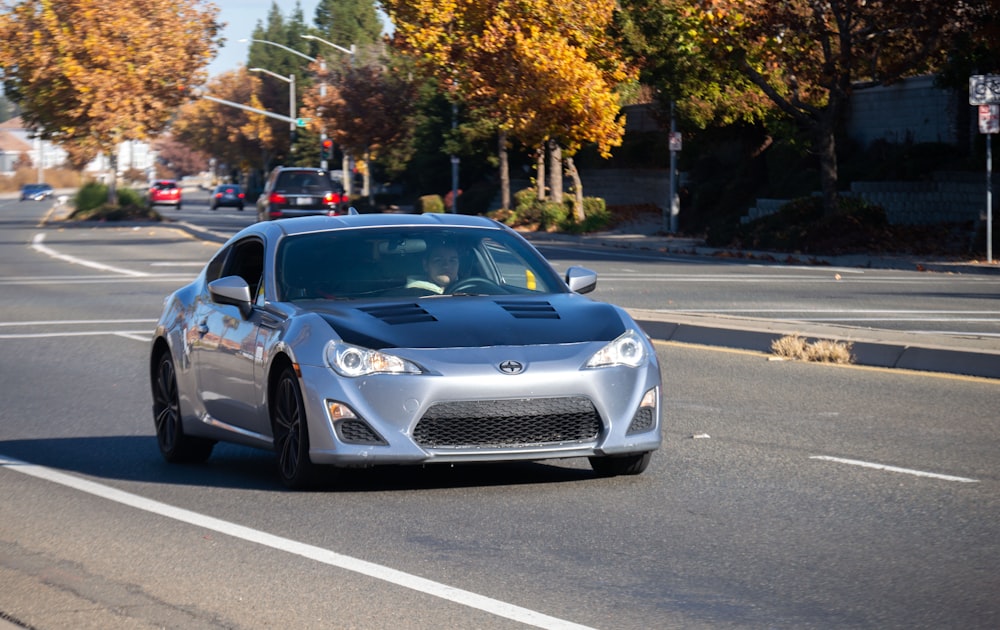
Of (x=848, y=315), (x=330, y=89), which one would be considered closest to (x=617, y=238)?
(x=848, y=315)

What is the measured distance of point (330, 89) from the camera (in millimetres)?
81312

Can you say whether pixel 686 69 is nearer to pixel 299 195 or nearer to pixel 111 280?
pixel 299 195

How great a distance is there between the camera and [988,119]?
30344mm

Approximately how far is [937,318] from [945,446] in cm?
991

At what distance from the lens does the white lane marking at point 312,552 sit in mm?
5996

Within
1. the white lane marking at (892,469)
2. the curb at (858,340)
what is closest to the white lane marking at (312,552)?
the white lane marking at (892,469)

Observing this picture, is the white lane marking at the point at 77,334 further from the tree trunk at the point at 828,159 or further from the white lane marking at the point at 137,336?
the tree trunk at the point at 828,159

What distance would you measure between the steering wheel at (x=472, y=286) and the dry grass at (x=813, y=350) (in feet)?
20.7

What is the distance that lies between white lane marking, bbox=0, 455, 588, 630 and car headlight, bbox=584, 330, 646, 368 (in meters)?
1.90

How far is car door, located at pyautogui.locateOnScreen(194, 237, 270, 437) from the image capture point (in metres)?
9.16

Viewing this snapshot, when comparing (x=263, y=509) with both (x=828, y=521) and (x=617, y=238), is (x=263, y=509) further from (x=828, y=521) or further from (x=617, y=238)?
(x=617, y=238)

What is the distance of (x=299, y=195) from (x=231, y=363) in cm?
3123

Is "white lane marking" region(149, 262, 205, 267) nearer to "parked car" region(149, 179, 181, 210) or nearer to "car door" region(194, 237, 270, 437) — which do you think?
"car door" region(194, 237, 270, 437)

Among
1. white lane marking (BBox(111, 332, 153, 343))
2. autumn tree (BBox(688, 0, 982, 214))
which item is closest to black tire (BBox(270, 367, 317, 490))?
white lane marking (BBox(111, 332, 153, 343))
